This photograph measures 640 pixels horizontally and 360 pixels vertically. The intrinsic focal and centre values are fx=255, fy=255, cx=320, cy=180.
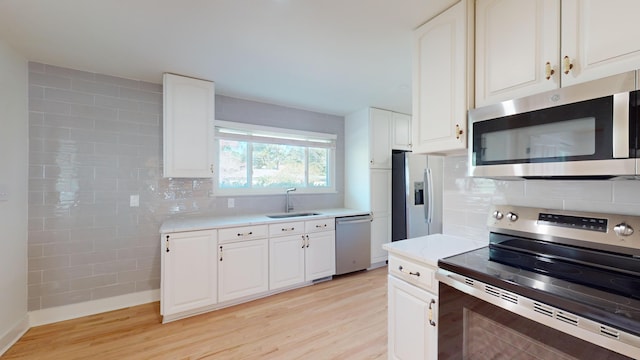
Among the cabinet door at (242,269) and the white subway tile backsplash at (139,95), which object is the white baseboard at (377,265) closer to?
the cabinet door at (242,269)

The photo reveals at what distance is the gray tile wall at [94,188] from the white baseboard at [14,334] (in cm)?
16

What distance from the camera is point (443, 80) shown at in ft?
5.47

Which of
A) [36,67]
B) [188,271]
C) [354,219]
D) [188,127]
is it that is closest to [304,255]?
[354,219]

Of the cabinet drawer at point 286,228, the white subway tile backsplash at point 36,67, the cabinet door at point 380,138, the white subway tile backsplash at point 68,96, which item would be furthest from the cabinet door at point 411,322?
the white subway tile backsplash at point 36,67

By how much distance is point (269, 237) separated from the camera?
2922mm

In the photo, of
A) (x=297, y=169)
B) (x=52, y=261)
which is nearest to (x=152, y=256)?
(x=52, y=261)

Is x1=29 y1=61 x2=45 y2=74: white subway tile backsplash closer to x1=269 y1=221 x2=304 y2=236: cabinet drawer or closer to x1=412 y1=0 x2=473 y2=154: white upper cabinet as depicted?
x1=269 y1=221 x2=304 y2=236: cabinet drawer

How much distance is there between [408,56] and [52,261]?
3870 mm

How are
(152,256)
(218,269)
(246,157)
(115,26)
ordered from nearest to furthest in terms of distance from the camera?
(115,26) → (218,269) → (152,256) → (246,157)

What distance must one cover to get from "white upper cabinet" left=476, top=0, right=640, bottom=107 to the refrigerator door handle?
2234 millimetres

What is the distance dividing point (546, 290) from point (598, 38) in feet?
3.56

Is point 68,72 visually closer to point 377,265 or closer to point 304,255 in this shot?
point 304,255

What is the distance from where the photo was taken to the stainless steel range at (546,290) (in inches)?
33.5

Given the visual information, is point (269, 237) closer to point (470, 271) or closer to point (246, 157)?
point (246, 157)
